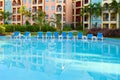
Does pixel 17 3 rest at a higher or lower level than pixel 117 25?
higher

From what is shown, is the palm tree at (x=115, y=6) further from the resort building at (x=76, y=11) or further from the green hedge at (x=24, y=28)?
the resort building at (x=76, y=11)

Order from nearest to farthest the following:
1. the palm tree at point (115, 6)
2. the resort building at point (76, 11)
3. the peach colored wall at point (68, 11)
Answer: the palm tree at point (115, 6)
the peach colored wall at point (68, 11)
the resort building at point (76, 11)

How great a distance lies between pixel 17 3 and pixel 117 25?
24741 millimetres

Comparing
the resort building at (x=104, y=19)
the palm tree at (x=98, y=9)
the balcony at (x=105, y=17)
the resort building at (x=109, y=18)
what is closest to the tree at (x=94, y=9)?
the palm tree at (x=98, y=9)

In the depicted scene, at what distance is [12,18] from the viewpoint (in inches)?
2270

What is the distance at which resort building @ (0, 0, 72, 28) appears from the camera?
5312 centimetres

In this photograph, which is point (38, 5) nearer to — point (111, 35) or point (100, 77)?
point (111, 35)

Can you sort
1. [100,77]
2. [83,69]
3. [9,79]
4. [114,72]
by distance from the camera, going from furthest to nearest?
[83,69] → [114,72] → [100,77] → [9,79]

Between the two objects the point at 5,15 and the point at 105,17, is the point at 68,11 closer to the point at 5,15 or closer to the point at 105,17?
the point at 105,17

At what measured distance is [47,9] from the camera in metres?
54.1

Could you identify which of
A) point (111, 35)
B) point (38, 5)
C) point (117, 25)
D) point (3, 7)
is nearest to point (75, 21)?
point (38, 5)

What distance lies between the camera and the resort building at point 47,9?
174ft

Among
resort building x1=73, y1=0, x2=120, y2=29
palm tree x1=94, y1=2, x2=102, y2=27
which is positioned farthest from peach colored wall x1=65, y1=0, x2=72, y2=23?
palm tree x1=94, y1=2, x2=102, y2=27

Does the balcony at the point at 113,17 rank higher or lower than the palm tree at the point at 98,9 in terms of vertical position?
lower
